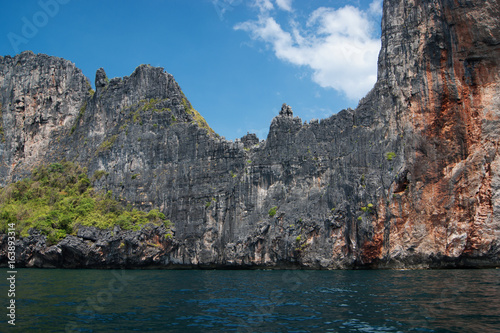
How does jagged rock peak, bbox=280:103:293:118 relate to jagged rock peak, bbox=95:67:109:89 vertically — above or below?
below

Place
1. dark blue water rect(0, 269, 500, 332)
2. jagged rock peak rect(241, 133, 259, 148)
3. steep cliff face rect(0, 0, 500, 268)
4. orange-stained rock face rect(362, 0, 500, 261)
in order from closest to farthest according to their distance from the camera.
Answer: dark blue water rect(0, 269, 500, 332)
orange-stained rock face rect(362, 0, 500, 261)
steep cliff face rect(0, 0, 500, 268)
jagged rock peak rect(241, 133, 259, 148)

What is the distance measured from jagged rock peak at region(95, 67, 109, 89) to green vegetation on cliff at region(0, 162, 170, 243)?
1447 cm

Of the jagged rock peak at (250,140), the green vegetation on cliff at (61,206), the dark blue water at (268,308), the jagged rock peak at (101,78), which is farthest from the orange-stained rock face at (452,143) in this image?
the jagged rock peak at (101,78)

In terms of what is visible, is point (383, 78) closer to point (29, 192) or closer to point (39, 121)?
point (29, 192)

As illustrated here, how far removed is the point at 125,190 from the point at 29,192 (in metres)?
16.3

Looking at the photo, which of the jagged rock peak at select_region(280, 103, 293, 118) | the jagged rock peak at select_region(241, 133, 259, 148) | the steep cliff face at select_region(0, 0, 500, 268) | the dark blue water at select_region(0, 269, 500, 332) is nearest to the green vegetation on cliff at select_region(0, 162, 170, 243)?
the steep cliff face at select_region(0, 0, 500, 268)

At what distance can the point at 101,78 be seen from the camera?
245 ft

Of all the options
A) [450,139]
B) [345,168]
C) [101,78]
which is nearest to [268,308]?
[450,139]

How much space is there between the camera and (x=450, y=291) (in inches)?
913

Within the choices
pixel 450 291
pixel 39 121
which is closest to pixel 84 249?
pixel 39 121

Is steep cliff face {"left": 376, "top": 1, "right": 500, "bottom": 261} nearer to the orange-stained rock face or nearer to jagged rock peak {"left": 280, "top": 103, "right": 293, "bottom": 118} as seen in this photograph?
the orange-stained rock face

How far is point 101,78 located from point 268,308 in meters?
64.3

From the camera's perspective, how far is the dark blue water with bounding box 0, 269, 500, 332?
52.3 feet

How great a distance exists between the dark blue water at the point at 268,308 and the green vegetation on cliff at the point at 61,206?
2904cm
